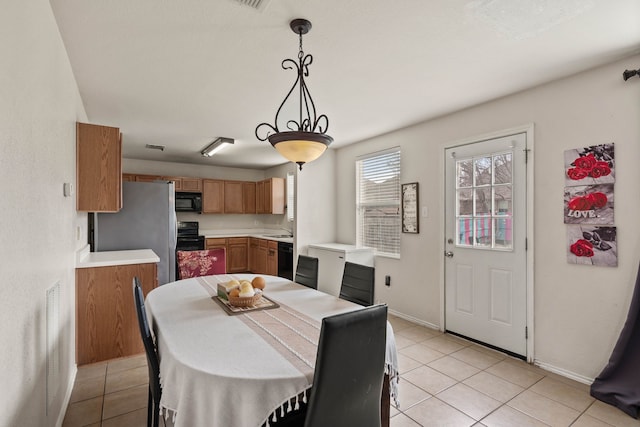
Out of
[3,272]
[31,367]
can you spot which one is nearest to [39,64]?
[3,272]

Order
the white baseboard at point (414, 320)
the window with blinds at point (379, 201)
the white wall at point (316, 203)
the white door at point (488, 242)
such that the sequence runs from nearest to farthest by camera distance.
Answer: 1. the white door at point (488, 242)
2. the white baseboard at point (414, 320)
3. the window with blinds at point (379, 201)
4. the white wall at point (316, 203)

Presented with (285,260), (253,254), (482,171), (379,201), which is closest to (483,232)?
(482,171)

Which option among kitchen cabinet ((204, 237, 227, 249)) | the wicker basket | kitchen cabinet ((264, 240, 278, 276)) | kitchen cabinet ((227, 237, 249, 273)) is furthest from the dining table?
kitchen cabinet ((227, 237, 249, 273))

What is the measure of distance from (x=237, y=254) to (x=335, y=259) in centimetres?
274

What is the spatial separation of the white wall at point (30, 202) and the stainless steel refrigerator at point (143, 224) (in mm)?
1711

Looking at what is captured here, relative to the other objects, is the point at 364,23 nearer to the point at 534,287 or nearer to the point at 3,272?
the point at 3,272

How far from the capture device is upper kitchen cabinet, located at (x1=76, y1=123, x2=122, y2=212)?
8.91 feet

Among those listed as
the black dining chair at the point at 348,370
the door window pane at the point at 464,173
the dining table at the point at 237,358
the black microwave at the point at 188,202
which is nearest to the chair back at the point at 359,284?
the dining table at the point at 237,358

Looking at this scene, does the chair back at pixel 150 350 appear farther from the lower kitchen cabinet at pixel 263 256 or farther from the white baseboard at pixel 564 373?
the lower kitchen cabinet at pixel 263 256

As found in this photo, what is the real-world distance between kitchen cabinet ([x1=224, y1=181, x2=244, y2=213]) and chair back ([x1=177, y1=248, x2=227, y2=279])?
111 inches

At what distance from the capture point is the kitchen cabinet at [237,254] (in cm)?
643

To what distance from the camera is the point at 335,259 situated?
4.50m

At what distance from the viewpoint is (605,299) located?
2.37m

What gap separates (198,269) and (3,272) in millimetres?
2903
